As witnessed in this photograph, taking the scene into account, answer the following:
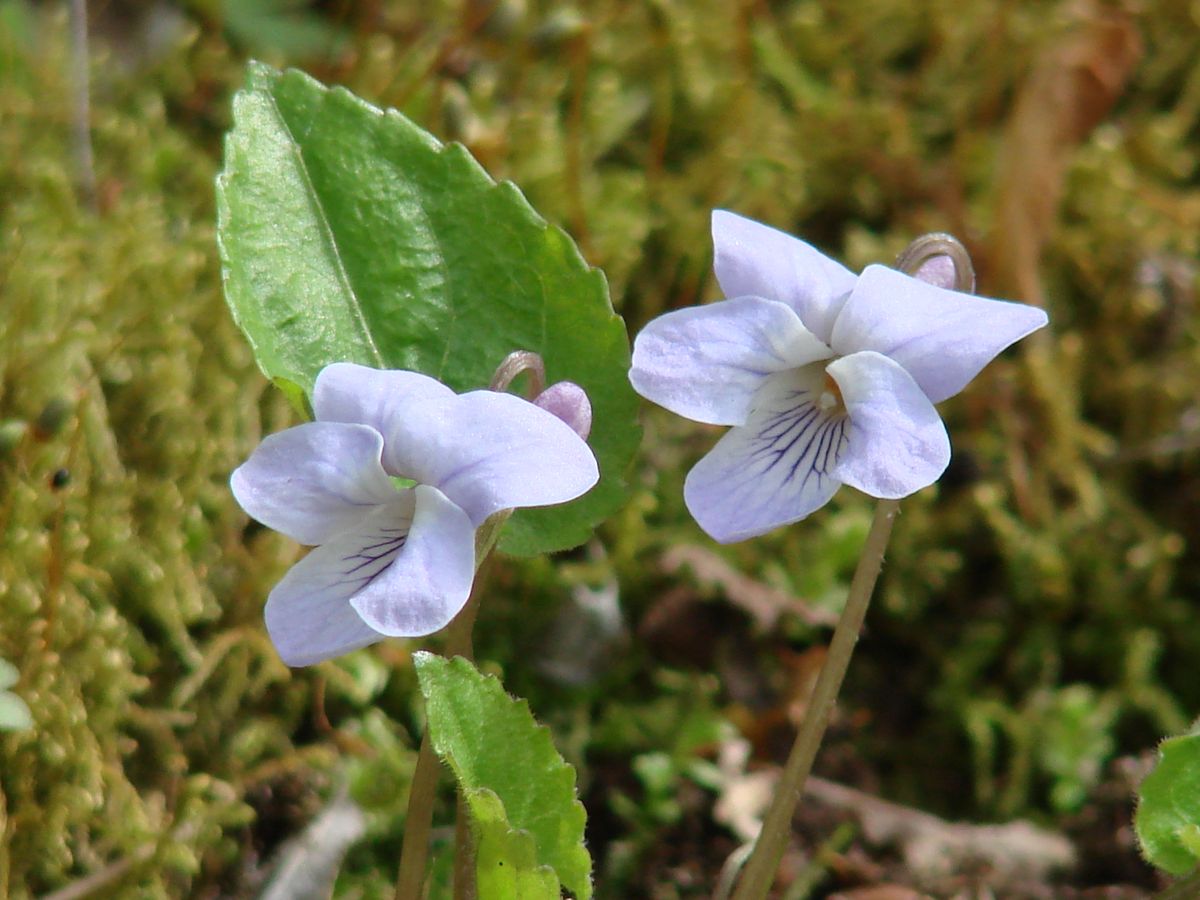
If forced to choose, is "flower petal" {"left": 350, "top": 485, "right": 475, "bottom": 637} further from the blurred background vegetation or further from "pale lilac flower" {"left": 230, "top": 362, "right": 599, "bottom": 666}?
the blurred background vegetation

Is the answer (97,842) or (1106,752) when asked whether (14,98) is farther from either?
(1106,752)

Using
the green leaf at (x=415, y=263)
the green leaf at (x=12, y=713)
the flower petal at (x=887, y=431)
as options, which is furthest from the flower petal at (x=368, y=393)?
the green leaf at (x=12, y=713)

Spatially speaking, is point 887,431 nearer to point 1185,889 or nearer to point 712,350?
point 712,350

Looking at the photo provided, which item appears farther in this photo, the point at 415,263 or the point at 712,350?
the point at 415,263

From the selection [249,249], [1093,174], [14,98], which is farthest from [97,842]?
[1093,174]

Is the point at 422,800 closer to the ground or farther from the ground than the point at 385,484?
closer to the ground

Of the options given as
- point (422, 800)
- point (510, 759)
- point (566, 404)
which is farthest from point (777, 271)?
point (422, 800)

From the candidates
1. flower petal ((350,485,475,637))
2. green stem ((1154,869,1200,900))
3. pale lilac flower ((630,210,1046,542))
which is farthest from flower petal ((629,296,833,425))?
green stem ((1154,869,1200,900))

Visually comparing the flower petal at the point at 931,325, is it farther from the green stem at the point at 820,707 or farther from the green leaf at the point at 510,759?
the green leaf at the point at 510,759
